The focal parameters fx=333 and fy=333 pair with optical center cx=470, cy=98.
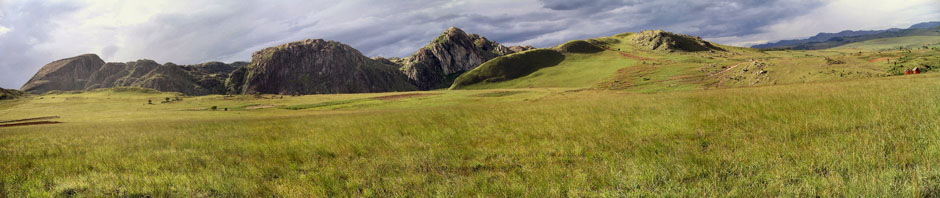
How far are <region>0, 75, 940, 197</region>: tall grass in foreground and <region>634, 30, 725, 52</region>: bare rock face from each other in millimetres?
157779

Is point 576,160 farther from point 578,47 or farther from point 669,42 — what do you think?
point 669,42

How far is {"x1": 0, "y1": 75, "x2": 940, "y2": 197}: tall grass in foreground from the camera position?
4621 mm

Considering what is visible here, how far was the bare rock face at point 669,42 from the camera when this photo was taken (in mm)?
149875

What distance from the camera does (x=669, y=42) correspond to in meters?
152

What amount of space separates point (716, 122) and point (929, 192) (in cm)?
603

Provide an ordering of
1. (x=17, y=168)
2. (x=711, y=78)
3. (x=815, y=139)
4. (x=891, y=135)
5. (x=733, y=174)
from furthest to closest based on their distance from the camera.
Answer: (x=711, y=78)
(x=17, y=168)
(x=815, y=139)
(x=891, y=135)
(x=733, y=174)

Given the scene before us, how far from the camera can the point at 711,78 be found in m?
44.2

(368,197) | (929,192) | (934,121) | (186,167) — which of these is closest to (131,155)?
(186,167)

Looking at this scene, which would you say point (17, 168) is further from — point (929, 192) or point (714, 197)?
point (929, 192)

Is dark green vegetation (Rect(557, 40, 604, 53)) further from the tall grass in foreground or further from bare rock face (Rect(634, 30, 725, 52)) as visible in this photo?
the tall grass in foreground

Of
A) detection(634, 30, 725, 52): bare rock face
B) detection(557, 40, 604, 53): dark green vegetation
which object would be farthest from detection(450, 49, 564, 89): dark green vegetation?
detection(634, 30, 725, 52): bare rock face

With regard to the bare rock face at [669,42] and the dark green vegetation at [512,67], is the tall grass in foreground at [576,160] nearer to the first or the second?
the dark green vegetation at [512,67]

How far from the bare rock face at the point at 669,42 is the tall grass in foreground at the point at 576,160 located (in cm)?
15778

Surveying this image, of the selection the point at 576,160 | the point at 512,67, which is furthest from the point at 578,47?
the point at 576,160
